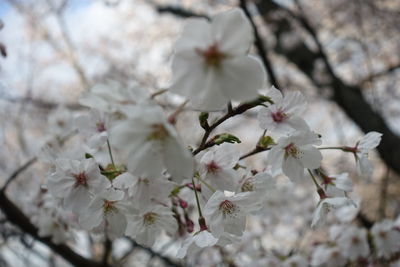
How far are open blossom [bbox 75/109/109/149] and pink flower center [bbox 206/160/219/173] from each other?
0.96 feet

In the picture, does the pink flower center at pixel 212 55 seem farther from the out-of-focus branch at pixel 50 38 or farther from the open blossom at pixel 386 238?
the out-of-focus branch at pixel 50 38

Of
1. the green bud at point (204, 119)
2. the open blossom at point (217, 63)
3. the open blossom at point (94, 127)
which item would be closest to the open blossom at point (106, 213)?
the open blossom at point (94, 127)

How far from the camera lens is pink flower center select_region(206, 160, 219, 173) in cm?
101

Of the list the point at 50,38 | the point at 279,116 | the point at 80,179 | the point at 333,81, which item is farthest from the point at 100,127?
the point at 50,38

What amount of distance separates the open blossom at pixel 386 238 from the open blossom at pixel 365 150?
38.2 inches

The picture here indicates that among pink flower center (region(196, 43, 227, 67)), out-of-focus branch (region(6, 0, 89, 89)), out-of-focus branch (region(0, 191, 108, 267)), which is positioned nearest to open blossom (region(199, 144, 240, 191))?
pink flower center (region(196, 43, 227, 67))

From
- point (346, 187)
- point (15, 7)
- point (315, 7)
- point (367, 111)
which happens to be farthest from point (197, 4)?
point (346, 187)

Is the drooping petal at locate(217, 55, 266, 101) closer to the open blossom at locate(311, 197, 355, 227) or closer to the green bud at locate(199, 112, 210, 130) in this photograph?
the green bud at locate(199, 112, 210, 130)

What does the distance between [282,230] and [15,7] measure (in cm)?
777

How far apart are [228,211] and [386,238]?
1.34 metres

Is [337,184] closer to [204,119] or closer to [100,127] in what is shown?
[204,119]

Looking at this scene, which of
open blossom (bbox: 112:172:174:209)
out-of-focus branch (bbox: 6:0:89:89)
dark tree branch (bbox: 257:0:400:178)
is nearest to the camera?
open blossom (bbox: 112:172:174:209)

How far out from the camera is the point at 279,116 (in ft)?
3.19

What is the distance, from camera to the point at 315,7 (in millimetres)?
7535
